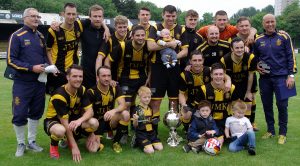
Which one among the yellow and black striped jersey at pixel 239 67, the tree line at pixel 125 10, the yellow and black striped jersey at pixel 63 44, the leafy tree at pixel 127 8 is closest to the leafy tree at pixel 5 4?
the tree line at pixel 125 10

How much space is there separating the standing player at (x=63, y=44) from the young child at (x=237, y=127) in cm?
294

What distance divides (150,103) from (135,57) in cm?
86

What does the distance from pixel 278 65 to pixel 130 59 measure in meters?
2.53

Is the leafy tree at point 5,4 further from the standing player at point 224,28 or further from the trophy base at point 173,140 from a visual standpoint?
the trophy base at point 173,140

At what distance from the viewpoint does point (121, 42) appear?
6.52 metres

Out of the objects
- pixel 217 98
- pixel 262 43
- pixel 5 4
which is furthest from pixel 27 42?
pixel 5 4

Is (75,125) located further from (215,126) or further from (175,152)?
(215,126)

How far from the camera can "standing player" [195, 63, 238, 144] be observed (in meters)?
6.23

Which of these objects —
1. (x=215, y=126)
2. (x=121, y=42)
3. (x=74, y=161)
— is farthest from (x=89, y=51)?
(x=215, y=126)

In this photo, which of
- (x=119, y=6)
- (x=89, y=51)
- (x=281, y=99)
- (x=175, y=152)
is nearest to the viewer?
(x=175, y=152)

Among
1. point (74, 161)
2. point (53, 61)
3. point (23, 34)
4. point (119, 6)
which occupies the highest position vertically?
point (119, 6)

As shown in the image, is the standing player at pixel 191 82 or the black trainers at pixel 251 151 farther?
the standing player at pixel 191 82

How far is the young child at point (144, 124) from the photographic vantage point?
237 inches

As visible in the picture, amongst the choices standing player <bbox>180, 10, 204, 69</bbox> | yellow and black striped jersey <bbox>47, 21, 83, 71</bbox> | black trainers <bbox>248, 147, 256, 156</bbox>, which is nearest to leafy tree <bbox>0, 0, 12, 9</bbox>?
yellow and black striped jersey <bbox>47, 21, 83, 71</bbox>
